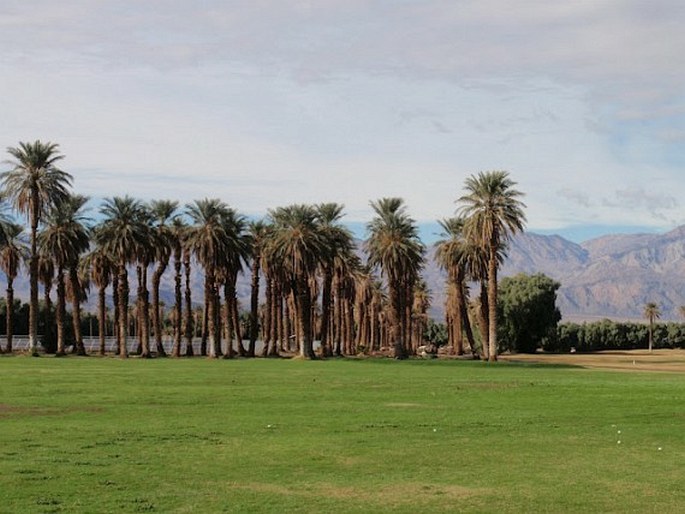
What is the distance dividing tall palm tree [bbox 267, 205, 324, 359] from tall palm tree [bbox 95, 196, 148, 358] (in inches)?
485

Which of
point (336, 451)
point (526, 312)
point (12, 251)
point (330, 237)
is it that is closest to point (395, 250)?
point (330, 237)

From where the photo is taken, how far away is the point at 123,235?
295 feet

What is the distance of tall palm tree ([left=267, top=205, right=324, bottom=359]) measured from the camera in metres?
89.0

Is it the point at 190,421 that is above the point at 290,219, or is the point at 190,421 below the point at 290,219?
below

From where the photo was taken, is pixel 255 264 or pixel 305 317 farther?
pixel 255 264

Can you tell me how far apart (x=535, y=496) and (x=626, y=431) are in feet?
35.5

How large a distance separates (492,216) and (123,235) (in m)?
33.5

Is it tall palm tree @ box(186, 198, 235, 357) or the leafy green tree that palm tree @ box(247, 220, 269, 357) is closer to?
tall palm tree @ box(186, 198, 235, 357)

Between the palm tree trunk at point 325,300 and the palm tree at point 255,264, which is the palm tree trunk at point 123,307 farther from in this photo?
the palm tree trunk at point 325,300

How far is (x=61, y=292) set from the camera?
301ft

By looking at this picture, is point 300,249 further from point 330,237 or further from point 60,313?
point 60,313

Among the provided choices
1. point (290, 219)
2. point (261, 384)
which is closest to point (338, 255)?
point (290, 219)

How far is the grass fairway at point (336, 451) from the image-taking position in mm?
16828

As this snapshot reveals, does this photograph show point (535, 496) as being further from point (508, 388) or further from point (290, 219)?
point (290, 219)
